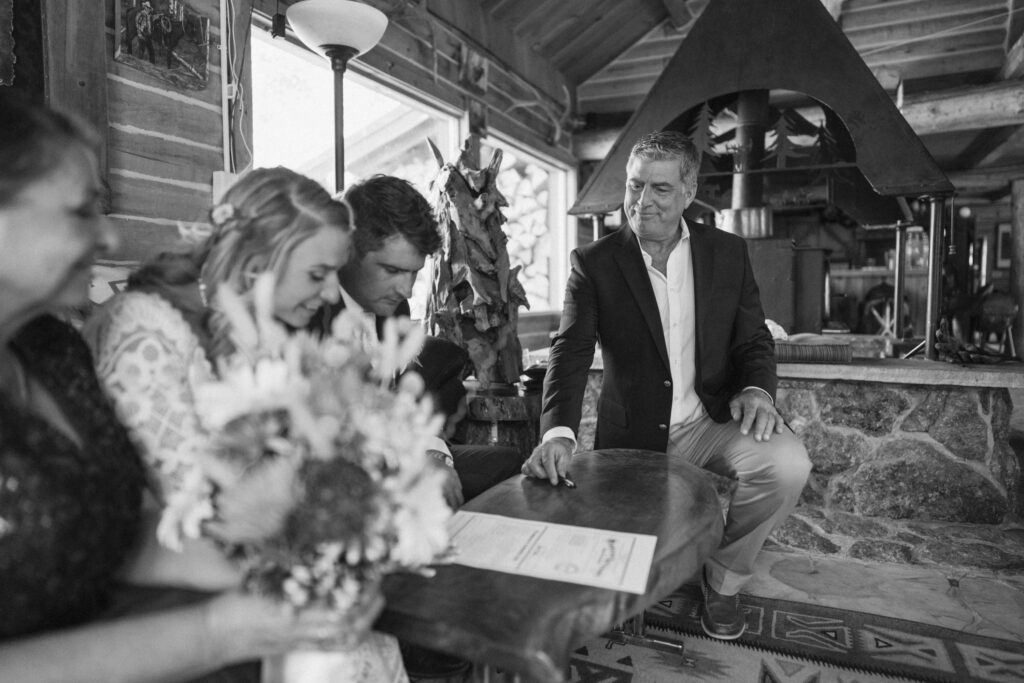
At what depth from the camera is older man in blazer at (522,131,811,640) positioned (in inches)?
89.8

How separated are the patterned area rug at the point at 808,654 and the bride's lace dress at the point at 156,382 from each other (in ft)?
3.82

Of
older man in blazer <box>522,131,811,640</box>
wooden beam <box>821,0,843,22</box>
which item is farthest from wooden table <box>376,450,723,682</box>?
wooden beam <box>821,0,843,22</box>

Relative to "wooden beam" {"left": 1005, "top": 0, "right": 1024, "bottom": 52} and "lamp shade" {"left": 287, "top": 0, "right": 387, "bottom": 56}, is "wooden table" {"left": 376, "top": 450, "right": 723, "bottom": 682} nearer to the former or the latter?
"lamp shade" {"left": 287, "top": 0, "right": 387, "bottom": 56}

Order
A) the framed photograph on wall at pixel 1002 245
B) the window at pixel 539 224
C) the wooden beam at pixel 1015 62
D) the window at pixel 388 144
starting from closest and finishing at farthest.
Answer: the window at pixel 388 144 < the wooden beam at pixel 1015 62 < the window at pixel 539 224 < the framed photograph on wall at pixel 1002 245

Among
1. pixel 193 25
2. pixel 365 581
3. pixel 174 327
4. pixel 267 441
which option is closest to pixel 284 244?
pixel 174 327

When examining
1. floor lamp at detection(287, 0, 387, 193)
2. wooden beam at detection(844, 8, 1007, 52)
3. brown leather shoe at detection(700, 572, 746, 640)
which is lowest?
brown leather shoe at detection(700, 572, 746, 640)

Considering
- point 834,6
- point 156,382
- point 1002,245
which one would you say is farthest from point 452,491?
point 1002,245

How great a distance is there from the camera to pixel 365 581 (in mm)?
804

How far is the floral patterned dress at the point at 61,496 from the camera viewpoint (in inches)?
32.0

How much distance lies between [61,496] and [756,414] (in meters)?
1.94

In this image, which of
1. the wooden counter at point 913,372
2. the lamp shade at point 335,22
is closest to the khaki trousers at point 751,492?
the wooden counter at point 913,372

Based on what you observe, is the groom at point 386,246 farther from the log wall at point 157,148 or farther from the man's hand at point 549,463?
the log wall at point 157,148

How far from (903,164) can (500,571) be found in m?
3.44

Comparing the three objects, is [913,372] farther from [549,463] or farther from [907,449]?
[549,463]
